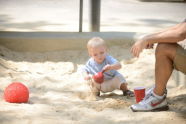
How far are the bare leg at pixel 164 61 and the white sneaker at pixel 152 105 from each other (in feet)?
0.41

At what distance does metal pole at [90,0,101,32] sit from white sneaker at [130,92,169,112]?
286cm

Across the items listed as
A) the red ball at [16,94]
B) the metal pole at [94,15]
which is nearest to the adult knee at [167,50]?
the red ball at [16,94]

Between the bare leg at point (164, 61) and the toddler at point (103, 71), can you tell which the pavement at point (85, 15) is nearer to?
the toddler at point (103, 71)

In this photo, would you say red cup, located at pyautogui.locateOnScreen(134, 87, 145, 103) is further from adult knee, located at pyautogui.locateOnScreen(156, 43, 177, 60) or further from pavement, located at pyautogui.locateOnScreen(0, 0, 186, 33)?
pavement, located at pyautogui.locateOnScreen(0, 0, 186, 33)

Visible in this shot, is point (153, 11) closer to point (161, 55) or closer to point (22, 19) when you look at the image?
point (22, 19)

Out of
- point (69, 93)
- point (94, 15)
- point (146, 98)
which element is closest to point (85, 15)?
point (94, 15)

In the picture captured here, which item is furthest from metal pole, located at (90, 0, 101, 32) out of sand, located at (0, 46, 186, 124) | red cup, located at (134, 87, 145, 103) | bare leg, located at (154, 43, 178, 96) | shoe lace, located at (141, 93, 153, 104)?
bare leg, located at (154, 43, 178, 96)

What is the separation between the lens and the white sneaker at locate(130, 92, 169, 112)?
3.72m

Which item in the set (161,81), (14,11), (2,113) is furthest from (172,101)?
(14,11)

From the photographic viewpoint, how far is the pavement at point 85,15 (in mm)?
7574

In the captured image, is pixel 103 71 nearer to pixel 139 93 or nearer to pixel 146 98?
pixel 139 93

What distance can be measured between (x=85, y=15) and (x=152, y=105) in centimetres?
553

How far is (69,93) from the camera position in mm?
4484

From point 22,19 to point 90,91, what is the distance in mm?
4361
